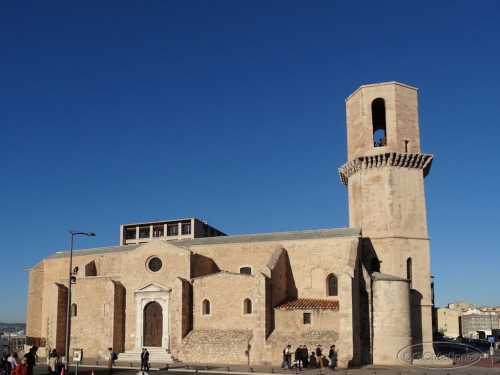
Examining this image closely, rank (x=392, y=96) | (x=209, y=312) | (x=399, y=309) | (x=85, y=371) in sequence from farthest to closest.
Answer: (x=392, y=96), (x=209, y=312), (x=399, y=309), (x=85, y=371)

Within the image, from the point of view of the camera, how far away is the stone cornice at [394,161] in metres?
35.3

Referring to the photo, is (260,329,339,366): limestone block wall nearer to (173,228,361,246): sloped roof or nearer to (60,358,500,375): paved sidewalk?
(60,358,500,375): paved sidewalk

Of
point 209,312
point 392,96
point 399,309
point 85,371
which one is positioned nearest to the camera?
point 85,371

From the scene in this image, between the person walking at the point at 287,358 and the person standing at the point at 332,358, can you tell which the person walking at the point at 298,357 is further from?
the person standing at the point at 332,358

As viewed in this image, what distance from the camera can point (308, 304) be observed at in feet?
104

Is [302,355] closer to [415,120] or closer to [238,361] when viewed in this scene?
[238,361]

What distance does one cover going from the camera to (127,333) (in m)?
35.9

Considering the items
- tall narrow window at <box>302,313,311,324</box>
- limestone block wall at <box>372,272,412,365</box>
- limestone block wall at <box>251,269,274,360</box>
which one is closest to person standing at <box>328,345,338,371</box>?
tall narrow window at <box>302,313,311,324</box>

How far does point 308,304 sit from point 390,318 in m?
4.80

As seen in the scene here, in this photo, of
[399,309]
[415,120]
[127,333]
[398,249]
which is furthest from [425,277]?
[127,333]

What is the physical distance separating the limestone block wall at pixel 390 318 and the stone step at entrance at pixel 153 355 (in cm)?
1236

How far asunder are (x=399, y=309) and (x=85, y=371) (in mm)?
17867

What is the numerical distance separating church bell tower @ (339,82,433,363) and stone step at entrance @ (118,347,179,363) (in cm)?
1395

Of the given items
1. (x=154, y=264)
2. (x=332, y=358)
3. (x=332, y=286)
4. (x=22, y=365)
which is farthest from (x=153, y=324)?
(x=22, y=365)
